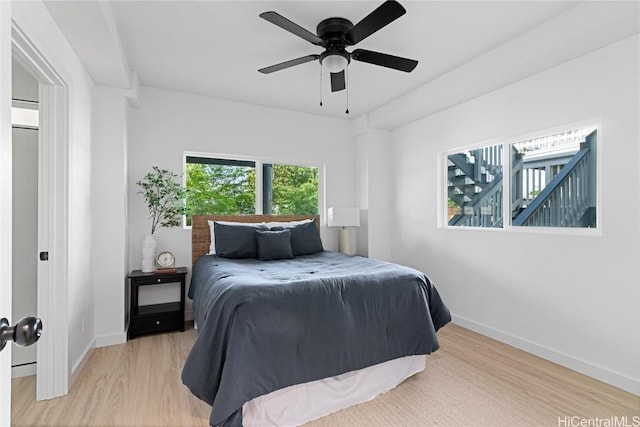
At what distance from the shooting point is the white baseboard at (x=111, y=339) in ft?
9.89

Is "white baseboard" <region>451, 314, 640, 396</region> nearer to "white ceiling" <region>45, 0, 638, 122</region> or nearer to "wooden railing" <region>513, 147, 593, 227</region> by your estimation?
"wooden railing" <region>513, 147, 593, 227</region>

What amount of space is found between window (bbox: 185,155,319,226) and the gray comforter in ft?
5.61

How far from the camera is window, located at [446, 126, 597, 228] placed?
2.65m

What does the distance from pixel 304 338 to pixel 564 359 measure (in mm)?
2213

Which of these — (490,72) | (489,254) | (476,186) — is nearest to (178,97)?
(490,72)

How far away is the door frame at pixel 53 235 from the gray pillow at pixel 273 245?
1.60 metres

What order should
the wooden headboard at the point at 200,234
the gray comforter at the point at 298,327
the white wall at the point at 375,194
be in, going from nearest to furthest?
the gray comforter at the point at 298,327 → the wooden headboard at the point at 200,234 → the white wall at the point at 375,194

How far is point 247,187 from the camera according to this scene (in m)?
4.32

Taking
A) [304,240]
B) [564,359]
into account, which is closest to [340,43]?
[304,240]

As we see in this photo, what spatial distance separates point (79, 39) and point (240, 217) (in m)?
2.31

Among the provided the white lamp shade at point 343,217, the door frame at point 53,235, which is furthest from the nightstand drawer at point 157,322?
the white lamp shade at point 343,217

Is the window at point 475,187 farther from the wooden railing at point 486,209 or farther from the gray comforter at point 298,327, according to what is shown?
the gray comforter at point 298,327

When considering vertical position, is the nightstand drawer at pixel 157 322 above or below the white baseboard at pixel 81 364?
above

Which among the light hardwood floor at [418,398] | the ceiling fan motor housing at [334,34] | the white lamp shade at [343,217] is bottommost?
the light hardwood floor at [418,398]
